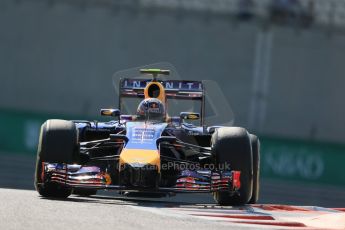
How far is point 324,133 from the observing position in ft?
89.4

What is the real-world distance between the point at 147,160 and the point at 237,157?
107 cm

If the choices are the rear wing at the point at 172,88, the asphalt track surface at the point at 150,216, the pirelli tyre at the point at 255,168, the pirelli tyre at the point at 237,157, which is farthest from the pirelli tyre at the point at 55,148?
the pirelli tyre at the point at 255,168

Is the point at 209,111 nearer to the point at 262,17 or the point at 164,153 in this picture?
the point at 262,17

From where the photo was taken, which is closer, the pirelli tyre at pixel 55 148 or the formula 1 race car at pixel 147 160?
the formula 1 race car at pixel 147 160

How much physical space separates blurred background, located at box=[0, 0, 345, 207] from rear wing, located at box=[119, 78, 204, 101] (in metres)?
12.7

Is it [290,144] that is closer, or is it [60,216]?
[60,216]

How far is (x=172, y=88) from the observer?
539 inches

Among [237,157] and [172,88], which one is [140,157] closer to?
[237,157]

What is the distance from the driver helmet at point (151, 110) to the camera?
13008mm

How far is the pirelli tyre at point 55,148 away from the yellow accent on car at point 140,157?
0.64 metres

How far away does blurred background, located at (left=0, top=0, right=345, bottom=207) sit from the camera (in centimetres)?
2706

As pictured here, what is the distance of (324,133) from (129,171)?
16.7m

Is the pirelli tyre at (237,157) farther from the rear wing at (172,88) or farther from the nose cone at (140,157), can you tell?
the rear wing at (172,88)

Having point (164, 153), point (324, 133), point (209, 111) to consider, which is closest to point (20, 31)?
point (209, 111)
